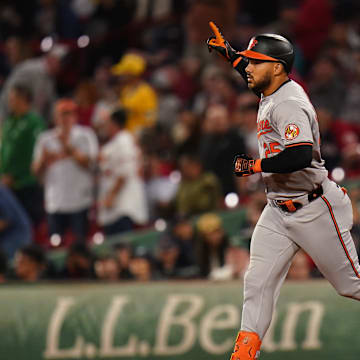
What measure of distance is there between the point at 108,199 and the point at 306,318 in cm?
239

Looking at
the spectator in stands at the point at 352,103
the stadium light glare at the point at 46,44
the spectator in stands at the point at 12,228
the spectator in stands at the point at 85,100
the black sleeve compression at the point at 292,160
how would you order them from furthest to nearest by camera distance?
the stadium light glare at the point at 46,44 < the spectator in stands at the point at 85,100 < the spectator in stands at the point at 352,103 < the spectator in stands at the point at 12,228 < the black sleeve compression at the point at 292,160

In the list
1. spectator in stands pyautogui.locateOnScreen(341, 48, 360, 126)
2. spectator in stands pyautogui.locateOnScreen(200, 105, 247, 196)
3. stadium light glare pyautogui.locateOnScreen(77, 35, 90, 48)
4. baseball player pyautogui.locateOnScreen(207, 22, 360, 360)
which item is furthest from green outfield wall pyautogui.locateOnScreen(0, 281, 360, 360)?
stadium light glare pyautogui.locateOnScreen(77, 35, 90, 48)

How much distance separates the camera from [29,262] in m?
7.64

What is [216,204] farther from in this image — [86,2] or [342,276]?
[86,2]

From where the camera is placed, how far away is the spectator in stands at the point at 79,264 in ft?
25.4

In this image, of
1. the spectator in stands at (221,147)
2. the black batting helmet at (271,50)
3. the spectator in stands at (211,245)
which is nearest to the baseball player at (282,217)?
the black batting helmet at (271,50)

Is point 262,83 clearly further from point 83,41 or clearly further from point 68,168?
point 83,41

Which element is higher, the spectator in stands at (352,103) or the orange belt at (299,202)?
the spectator in stands at (352,103)

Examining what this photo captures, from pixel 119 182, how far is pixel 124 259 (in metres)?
0.84

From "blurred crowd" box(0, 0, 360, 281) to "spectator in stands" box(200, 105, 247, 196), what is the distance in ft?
0.04

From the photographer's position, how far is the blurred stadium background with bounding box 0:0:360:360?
6.77 meters

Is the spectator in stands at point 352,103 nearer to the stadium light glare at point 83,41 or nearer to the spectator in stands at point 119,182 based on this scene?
the spectator in stands at point 119,182

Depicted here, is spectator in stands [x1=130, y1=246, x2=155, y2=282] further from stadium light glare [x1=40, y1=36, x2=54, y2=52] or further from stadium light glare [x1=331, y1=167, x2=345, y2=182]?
stadium light glare [x1=40, y1=36, x2=54, y2=52]

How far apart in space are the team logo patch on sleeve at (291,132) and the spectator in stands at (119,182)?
4.11m
